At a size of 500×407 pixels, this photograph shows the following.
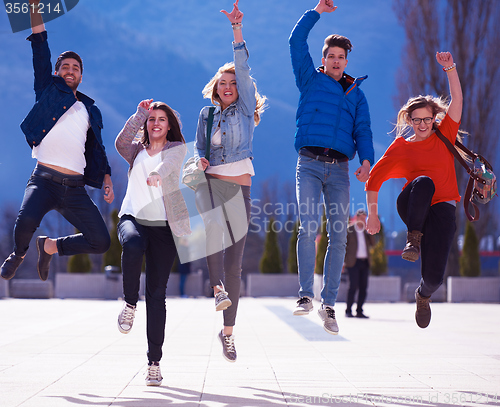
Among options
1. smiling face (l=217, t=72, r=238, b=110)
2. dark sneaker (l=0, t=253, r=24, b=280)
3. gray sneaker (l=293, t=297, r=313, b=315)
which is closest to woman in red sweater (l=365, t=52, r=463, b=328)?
gray sneaker (l=293, t=297, r=313, b=315)

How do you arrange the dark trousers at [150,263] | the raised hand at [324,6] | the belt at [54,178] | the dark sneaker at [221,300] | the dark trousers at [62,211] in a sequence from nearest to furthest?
the dark sneaker at [221,300] → the dark trousers at [150,263] → the dark trousers at [62,211] → the belt at [54,178] → the raised hand at [324,6]

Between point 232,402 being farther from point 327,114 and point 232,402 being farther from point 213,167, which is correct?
point 327,114

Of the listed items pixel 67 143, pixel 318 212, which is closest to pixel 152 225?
pixel 67 143

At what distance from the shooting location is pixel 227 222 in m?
5.37

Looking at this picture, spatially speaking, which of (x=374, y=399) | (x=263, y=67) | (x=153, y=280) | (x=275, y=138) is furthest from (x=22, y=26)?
(x=263, y=67)

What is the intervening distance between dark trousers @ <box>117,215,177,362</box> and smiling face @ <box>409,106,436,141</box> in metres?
2.79

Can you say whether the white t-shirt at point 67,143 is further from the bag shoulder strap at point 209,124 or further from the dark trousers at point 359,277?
the dark trousers at point 359,277

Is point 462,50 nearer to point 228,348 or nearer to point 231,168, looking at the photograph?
point 231,168

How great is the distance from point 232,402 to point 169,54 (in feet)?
499

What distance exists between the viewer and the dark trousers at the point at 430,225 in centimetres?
566

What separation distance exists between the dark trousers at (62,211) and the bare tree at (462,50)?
1978cm

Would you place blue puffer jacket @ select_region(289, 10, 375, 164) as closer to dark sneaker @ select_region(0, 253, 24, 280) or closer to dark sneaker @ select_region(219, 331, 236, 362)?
dark sneaker @ select_region(219, 331, 236, 362)

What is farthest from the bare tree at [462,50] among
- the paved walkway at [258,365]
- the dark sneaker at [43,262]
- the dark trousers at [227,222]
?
the dark sneaker at [43,262]

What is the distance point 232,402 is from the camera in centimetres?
458
